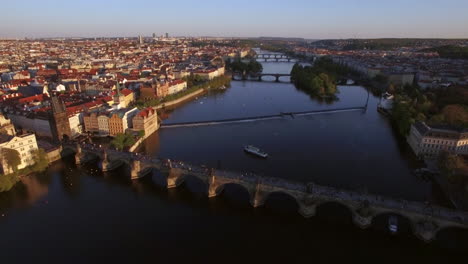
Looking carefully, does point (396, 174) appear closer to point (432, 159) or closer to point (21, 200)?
point (432, 159)

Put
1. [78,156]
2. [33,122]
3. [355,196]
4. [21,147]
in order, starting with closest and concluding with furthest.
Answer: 1. [355,196]
2. [21,147]
3. [78,156]
4. [33,122]

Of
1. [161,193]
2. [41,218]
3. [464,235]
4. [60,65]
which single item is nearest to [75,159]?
[41,218]

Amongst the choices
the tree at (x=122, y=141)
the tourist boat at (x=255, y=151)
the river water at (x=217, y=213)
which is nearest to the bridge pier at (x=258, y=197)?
the river water at (x=217, y=213)

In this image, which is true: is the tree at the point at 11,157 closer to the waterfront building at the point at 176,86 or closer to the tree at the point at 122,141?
the tree at the point at 122,141

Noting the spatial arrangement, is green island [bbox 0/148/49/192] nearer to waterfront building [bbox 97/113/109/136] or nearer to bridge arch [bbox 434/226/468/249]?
waterfront building [bbox 97/113/109/136]

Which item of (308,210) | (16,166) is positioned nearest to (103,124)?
(16,166)

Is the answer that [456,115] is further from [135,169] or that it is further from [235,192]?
[135,169]

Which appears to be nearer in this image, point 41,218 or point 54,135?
point 41,218
